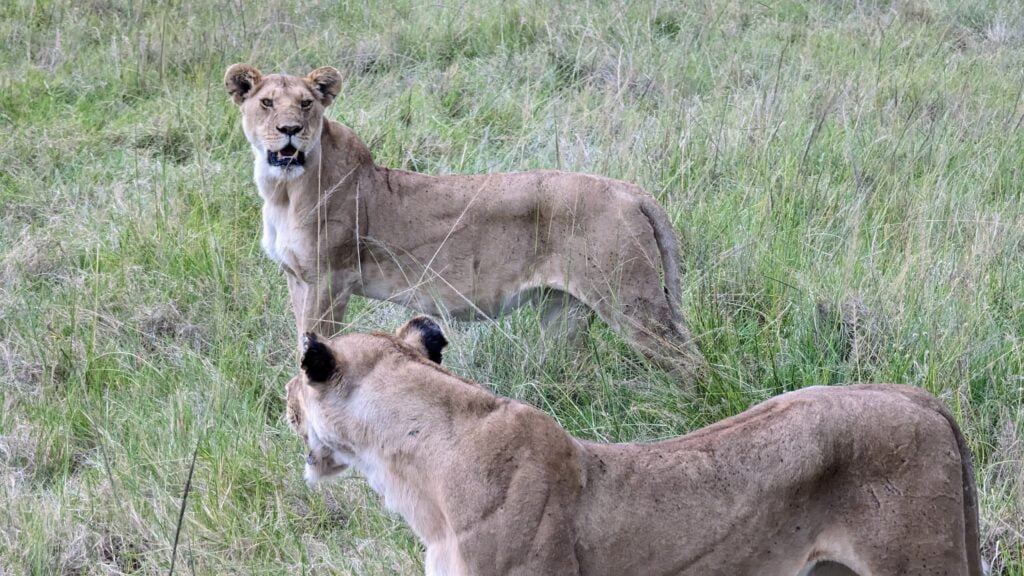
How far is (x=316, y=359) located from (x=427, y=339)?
371 millimetres

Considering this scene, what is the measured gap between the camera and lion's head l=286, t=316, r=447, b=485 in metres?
3.04

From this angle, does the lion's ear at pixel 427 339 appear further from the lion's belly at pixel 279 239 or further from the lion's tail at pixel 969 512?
the lion's belly at pixel 279 239

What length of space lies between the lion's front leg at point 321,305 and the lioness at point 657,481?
2189mm

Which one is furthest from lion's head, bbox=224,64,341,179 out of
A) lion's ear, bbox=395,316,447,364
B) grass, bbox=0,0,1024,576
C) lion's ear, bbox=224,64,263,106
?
lion's ear, bbox=395,316,447,364

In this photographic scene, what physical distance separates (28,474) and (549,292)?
2.14 metres

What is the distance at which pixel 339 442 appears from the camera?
Answer: 3.11m

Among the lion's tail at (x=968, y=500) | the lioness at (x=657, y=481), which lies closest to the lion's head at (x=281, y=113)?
the lioness at (x=657, y=481)

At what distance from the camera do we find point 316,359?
9.84 feet

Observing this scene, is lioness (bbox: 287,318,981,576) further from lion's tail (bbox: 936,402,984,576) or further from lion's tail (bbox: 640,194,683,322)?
lion's tail (bbox: 640,194,683,322)

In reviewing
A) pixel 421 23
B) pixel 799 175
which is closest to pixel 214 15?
pixel 421 23

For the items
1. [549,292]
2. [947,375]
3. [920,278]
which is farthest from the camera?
[549,292]

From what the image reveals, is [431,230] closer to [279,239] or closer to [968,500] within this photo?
[279,239]

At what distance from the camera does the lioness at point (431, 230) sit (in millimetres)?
5086

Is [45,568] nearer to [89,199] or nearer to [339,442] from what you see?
[339,442]
